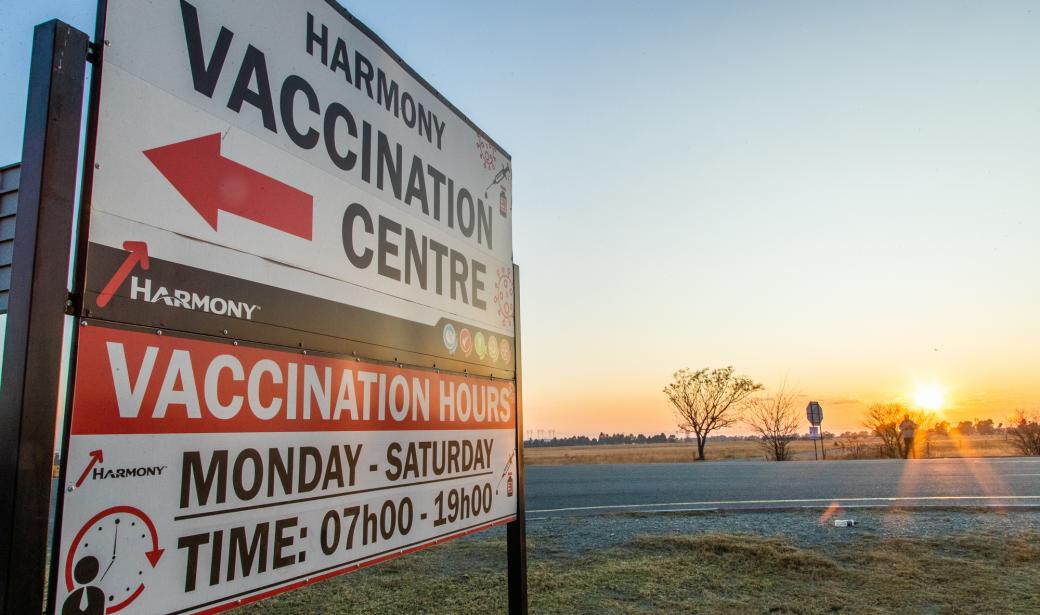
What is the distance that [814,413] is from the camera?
114ft

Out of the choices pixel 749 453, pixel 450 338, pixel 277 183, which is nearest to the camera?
pixel 277 183

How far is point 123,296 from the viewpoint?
6.15ft

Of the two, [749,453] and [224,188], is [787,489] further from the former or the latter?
[749,453]

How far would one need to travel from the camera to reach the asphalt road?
35.9 feet

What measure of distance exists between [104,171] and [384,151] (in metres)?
1.55

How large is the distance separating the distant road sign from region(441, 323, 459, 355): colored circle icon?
34.8 metres

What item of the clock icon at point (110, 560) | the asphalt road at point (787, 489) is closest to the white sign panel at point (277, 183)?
the clock icon at point (110, 560)

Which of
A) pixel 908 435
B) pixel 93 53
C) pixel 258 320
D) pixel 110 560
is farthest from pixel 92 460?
pixel 908 435

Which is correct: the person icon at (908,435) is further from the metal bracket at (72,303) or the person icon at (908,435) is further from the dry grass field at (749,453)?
the metal bracket at (72,303)

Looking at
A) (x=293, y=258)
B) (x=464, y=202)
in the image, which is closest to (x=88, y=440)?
(x=293, y=258)

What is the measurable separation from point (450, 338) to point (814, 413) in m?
35.4

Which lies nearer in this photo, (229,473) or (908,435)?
(229,473)

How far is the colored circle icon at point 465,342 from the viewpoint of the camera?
3.84 meters

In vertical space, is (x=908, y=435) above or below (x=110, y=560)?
below
